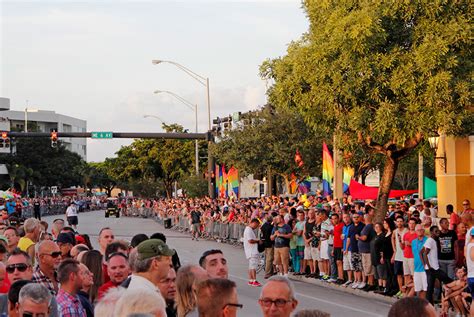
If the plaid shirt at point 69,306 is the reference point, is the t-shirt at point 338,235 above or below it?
above

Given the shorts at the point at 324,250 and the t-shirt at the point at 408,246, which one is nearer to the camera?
the t-shirt at the point at 408,246

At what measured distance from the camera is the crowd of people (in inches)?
260

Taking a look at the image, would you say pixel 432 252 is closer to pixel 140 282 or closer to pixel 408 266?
pixel 408 266

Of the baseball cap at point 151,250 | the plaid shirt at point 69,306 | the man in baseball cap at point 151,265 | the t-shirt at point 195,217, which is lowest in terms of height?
the plaid shirt at point 69,306

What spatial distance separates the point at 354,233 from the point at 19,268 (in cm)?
1361

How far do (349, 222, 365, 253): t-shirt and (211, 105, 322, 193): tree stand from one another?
3198 cm

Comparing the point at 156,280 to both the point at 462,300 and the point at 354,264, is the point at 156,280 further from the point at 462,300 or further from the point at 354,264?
the point at 354,264

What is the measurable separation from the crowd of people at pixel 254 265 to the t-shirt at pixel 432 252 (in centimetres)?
2

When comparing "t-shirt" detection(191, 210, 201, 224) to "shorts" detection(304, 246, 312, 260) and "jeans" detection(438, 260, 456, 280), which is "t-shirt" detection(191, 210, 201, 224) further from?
"jeans" detection(438, 260, 456, 280)

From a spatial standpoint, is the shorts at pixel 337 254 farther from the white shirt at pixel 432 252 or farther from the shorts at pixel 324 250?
the white shirt at pixel 432 252

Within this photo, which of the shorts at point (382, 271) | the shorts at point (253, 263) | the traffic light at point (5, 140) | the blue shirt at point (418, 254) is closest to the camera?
the blue shirt at point (418, 254)

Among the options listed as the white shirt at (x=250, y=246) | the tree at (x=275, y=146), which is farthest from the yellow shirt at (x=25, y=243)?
the tree at (x=275, y=146)

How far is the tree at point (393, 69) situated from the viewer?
84.1 ft

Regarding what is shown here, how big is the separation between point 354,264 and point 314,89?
247 inches
